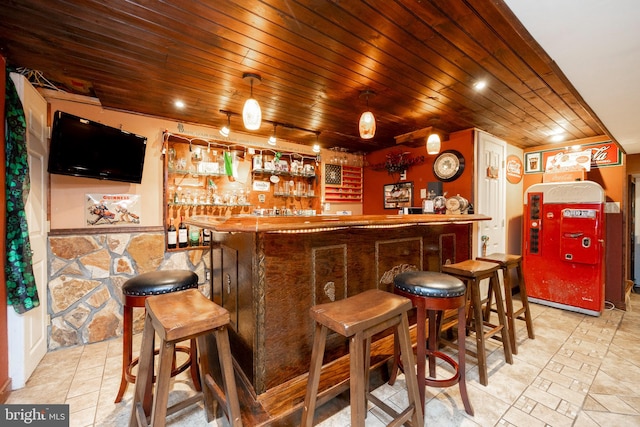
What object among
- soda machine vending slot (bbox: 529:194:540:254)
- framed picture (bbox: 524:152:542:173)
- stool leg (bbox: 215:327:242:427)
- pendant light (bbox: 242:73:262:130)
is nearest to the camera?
stool leg (bbox: 215:327:242:427)

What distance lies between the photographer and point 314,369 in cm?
134

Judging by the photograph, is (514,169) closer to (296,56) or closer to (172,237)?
(296,56)

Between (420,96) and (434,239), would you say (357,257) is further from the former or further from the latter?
(420,96)

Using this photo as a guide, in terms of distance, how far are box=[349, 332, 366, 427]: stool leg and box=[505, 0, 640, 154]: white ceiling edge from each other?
1.92 meters

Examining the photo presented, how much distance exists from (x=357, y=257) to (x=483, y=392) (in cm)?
135

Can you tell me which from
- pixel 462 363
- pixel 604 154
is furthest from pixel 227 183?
pixel 604 154

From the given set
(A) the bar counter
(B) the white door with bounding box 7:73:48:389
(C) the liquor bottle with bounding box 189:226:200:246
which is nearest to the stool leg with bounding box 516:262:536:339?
(A) the bar counter

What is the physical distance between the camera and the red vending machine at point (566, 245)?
3.46 meters

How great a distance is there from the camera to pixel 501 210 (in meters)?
4.32

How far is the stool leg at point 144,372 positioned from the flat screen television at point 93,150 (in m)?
2.13

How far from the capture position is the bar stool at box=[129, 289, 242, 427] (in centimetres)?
120

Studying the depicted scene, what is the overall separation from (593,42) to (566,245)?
293cm

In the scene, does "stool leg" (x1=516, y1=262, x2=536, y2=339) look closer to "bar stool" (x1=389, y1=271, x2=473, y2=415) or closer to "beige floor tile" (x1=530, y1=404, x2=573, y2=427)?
"beige floor tile" (x1=530, y1=404, x2=573, y2=427)

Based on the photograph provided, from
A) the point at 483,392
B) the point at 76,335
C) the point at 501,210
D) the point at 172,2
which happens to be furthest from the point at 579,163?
the point at 76,335
